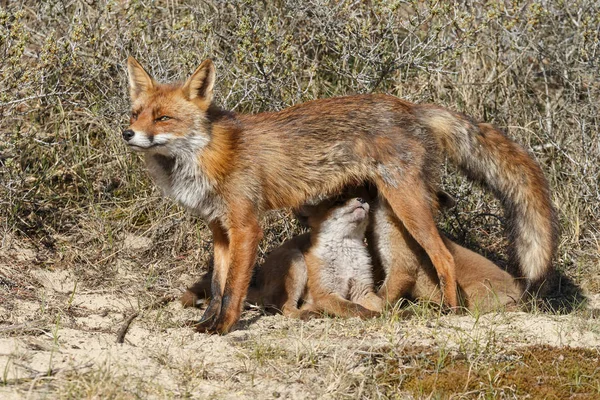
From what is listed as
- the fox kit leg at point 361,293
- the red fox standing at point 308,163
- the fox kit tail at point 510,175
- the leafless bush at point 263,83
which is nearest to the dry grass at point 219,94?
the leafless bush at point 263,83

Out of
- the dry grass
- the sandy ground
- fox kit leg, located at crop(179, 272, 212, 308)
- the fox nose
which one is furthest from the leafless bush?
the fox nose

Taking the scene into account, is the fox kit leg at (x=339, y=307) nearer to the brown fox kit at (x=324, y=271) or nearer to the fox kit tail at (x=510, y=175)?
the brown fox kit at (x=324, y=271)

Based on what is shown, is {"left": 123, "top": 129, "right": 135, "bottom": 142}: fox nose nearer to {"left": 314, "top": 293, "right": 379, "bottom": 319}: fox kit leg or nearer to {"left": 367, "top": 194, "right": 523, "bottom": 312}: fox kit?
{"left": 314, "top": 293, "right": 379, "bottom": 319}: fox kit leg

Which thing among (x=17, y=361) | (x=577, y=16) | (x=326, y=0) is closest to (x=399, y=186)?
(x=326, y=0)

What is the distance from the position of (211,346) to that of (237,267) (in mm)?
741

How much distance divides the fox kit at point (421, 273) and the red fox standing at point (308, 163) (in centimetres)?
24

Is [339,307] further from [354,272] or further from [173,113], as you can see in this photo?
[173,113]

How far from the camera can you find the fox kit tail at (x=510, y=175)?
611 cm

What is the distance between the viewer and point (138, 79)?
5.77 meters

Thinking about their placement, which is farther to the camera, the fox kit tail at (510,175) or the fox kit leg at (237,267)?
the fox kit tail at (510,175)

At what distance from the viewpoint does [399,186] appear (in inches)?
232

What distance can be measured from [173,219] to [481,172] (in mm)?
2707

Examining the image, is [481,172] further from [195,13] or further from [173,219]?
[195,13]

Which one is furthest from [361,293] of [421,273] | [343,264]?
[421,273]
